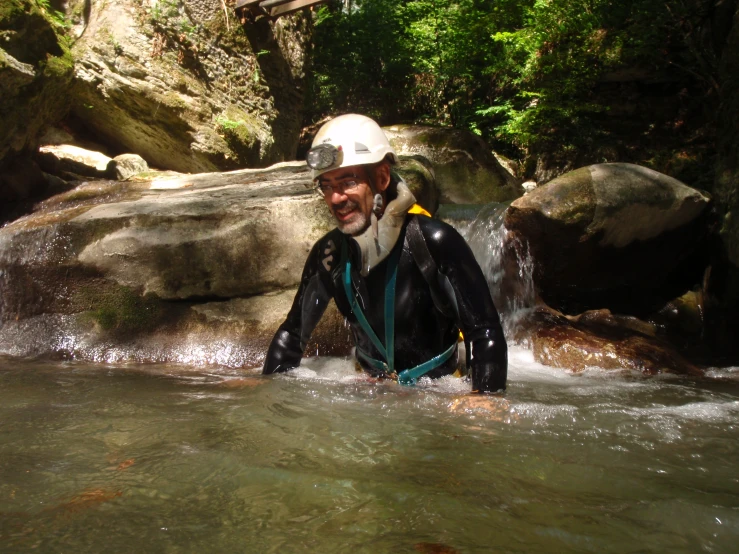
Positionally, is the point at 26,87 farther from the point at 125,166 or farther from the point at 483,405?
the point at 483,405

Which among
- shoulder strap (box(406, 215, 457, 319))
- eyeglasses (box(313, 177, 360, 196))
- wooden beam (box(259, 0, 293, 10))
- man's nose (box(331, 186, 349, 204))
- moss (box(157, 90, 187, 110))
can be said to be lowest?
shoulder strap (box(406, 215, 457, 319))

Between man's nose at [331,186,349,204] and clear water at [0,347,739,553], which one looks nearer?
clear water at [0,347,739,553]

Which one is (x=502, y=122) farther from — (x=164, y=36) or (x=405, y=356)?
(x=405, y=356)

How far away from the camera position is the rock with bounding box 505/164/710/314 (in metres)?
6.04

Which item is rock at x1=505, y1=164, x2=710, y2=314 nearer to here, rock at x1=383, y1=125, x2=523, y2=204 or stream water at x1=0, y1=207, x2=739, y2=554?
stream water at x1=0, y1=207, x2=739, y2=554

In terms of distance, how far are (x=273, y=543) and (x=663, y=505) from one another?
1.10 metres

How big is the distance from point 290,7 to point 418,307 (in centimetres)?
897

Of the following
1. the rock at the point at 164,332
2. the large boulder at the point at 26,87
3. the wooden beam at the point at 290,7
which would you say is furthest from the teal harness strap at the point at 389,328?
the wooden beam at the point at 290,7

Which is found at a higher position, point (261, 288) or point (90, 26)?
point (90, 26)

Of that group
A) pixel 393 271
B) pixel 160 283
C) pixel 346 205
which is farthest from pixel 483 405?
pixel 160 283

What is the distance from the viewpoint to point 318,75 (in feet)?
49.7

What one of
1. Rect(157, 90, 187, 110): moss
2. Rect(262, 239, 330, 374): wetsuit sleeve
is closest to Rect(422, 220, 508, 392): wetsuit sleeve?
Rect(262, 239, 330, 374): wetsuit sleeve

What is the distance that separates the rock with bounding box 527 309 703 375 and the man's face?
109 inches

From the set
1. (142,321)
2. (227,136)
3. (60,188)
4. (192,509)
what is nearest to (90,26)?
(227,136)
